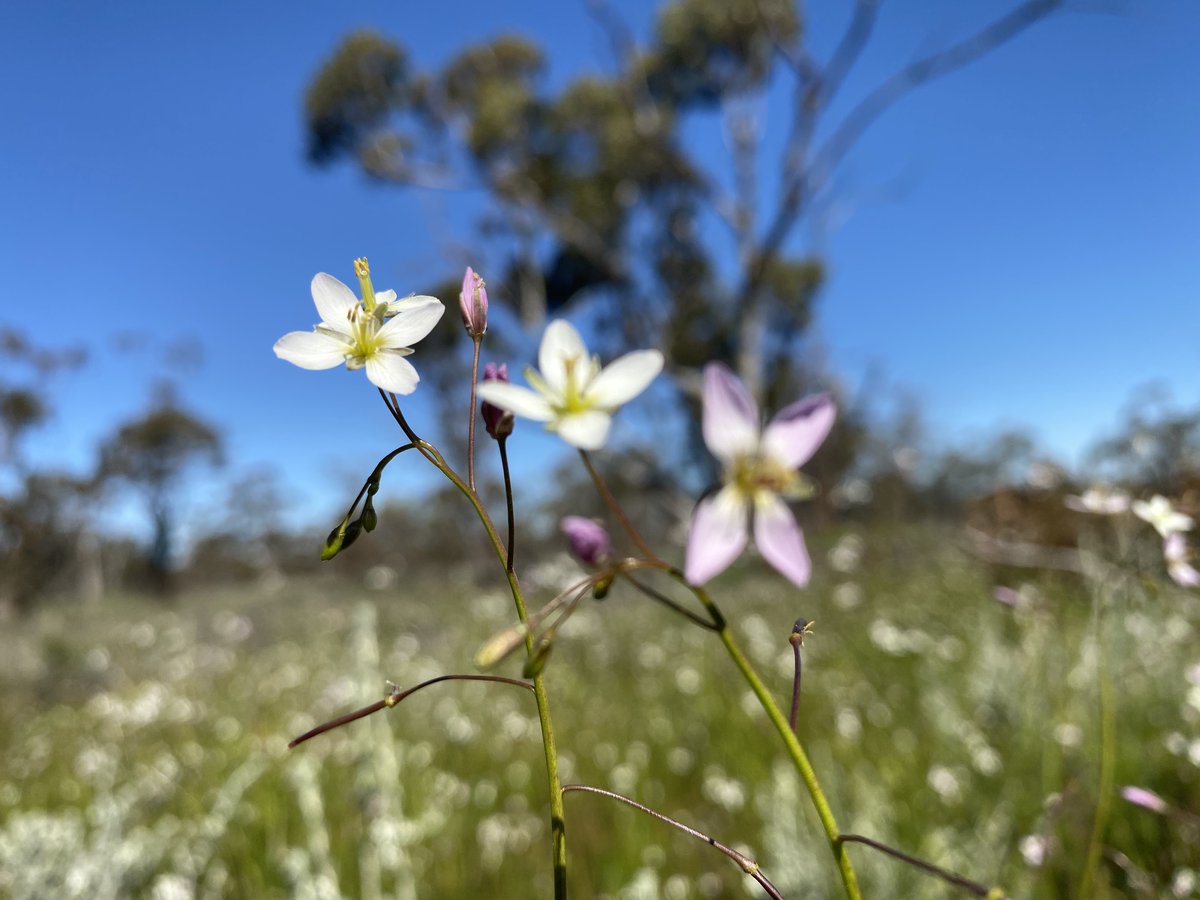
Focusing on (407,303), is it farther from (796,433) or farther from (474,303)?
(796,433)

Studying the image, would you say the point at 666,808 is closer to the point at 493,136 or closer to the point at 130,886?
the point at 130,886

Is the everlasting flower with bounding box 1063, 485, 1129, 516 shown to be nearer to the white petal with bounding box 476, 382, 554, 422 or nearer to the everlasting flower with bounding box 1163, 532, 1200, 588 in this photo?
the everlasting flower with bounding box 1163, 532, 1200, 588

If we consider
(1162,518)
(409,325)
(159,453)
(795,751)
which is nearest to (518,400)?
(409,325)

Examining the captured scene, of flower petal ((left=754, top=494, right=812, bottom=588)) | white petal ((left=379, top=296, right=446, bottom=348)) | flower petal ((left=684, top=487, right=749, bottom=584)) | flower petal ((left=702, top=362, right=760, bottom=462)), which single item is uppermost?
white petal ((left=379, top=296, right=446, bottom=348))

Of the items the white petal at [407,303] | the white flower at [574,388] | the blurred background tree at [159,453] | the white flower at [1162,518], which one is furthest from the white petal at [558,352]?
the blurred background tree at [159,453]

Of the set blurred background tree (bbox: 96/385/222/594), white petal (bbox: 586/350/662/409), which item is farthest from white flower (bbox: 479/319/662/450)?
blurred background tree (bbox: 96/385/222/594)

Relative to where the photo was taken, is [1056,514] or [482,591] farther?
[482,591]

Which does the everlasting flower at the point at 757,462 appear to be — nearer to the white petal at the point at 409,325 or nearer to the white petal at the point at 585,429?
the white petal at the point at 585,429

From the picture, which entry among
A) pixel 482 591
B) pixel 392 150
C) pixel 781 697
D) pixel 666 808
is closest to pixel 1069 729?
pixel 666 808
